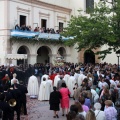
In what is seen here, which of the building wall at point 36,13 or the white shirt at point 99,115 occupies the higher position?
the building wall at point 36,13

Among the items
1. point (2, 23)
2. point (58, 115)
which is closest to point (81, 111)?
point (58, 115)

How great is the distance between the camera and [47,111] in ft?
49.4

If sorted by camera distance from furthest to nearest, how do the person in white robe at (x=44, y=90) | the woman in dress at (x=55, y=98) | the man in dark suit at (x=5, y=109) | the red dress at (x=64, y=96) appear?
the person in white robe at (x=44, y=90) → the red dress at (x=64, y=96) → the woman in dress at (x=55, y=98) → the man in dark suit at (x=5, y=109)

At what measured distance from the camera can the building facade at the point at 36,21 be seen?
32000 mm

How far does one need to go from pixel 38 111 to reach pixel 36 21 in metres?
22.0

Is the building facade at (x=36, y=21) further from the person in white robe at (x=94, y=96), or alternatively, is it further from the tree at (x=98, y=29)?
the person in white robe at (x=94, y=96)

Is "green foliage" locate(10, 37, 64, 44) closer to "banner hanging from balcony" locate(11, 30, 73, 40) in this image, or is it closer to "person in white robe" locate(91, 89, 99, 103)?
"banner hanging from balcony" locate(11, 30, 73, 40)

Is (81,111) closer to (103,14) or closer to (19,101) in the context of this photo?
(19,101)

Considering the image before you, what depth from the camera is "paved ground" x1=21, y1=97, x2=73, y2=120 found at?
13.6 meters

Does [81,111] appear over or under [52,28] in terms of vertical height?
under

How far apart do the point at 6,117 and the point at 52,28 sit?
2863cm

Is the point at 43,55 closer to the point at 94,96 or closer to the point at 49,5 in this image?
the point at 49,5

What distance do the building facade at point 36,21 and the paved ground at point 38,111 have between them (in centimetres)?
1429

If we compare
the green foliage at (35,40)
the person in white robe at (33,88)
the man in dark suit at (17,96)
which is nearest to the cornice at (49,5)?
the green foliage at (35,40)
